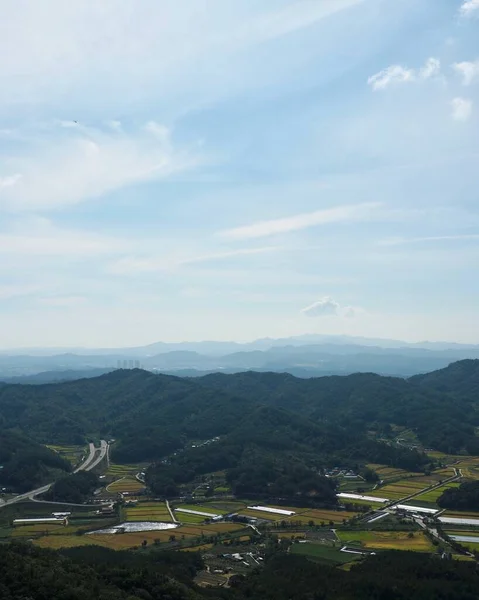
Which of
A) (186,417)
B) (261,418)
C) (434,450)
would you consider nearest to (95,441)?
(186,417)

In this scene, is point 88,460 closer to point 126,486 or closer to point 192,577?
point 126,486

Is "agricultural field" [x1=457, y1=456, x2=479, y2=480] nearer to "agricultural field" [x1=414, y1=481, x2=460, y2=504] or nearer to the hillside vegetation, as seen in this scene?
the hillside vegetation

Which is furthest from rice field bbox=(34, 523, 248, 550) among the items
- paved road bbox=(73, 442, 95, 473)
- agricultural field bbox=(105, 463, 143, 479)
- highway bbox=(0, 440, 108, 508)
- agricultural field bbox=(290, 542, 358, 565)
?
paved road bbox=(73, 442, 95, 473)

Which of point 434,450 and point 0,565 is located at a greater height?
point 0,565

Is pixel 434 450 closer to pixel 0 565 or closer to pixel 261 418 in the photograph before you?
pixel 261 418

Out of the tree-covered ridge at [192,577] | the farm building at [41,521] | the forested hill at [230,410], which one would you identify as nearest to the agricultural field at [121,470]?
the forested hill at [230,410]

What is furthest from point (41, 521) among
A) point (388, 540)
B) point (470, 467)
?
point (470, 467)
